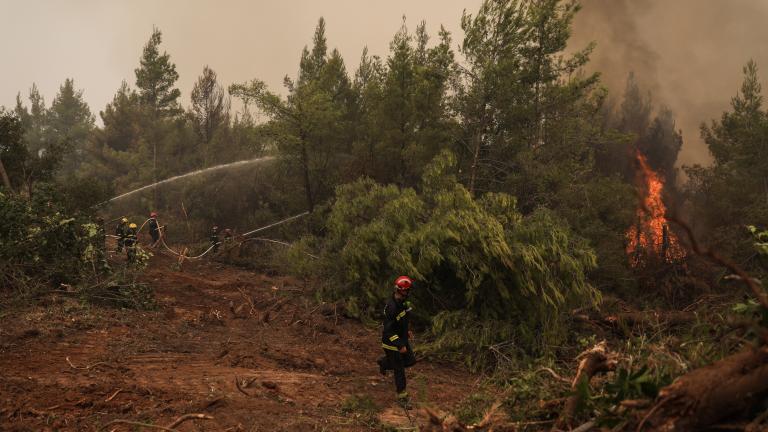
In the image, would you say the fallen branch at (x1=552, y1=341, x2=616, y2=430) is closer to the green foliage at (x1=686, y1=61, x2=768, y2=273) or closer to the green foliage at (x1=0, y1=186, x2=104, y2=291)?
the green foliage at (x1=0, y1=186, x2=104, y2=291)

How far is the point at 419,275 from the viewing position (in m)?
9.59

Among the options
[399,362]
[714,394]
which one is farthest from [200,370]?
[714,394]

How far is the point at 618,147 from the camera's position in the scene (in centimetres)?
2575

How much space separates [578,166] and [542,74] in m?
3.47

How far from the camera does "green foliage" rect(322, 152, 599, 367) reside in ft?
29.5

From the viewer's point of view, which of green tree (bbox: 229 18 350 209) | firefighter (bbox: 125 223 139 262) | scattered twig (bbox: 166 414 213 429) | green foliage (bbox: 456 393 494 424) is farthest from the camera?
green tree (bbox: 229 18 350 209)

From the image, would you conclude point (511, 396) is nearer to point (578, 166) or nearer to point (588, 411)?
point (588, 411)

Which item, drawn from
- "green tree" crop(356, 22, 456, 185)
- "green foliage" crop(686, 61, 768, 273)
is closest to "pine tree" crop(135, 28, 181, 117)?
"green tree" crop(356, 22, 456, 185)

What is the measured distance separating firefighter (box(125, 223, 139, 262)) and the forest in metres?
0.18

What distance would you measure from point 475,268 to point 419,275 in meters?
1.13

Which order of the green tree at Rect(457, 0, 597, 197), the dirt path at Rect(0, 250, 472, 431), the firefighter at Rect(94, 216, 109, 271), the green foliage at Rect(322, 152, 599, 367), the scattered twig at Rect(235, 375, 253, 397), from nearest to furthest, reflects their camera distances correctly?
1. the dirt path at Rect(0, 250, 472, 431)
2. the scattered twig at Rect(235, 375, 253, 397)
3. the green foliage at Rect(322, 152, 599, 367)
4. the firefighter at Rect(94, 216, 109, 271)
5. the green tree at Rect(457, 0, 597, 197)

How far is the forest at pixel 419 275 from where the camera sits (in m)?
3.85

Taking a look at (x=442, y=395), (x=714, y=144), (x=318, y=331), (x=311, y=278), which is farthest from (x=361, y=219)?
(x=714, y=144)

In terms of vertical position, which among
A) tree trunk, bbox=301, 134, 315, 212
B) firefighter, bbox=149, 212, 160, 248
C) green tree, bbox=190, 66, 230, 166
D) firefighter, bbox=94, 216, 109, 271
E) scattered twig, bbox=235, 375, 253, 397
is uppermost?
green tree, bbox=190, 66, 230, 166
